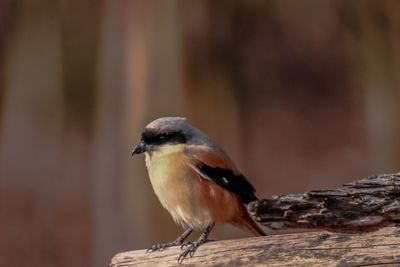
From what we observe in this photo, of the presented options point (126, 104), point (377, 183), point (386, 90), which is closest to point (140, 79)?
point (126, 104)

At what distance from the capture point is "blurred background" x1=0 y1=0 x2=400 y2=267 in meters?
3.14

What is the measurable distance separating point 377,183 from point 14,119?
1691 mm

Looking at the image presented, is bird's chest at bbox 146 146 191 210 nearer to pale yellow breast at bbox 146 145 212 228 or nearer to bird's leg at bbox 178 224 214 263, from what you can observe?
pale yellow breast at bbox 146 145 212 228

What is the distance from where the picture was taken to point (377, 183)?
1.91 meters

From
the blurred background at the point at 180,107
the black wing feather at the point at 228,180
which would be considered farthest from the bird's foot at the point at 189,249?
the blurred background at the point at 180,107

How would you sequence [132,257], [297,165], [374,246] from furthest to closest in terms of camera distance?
[297,165] → [132,257] → [374,246]

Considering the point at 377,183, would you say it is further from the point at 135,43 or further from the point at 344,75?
the point at 135,43

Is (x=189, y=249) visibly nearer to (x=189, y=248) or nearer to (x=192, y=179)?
(x=189, y=248)

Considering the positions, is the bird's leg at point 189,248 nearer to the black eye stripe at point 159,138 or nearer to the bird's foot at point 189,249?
the bird's foot at point 189,249

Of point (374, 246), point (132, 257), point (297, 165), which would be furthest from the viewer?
point (297, 165)

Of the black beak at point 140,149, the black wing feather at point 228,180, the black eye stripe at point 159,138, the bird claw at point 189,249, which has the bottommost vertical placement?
the bird claw at point 189,249

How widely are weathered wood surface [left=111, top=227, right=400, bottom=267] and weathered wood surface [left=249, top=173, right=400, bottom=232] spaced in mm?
29

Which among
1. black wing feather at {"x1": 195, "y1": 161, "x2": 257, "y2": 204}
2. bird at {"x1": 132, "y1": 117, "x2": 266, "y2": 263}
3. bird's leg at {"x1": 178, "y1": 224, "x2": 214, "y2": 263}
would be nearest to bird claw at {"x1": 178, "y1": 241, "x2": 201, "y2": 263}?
bird's leg at {"x1": 178, "y1": 224, "x2": 214, "y2": 263}

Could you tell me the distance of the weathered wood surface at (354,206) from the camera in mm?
1896
